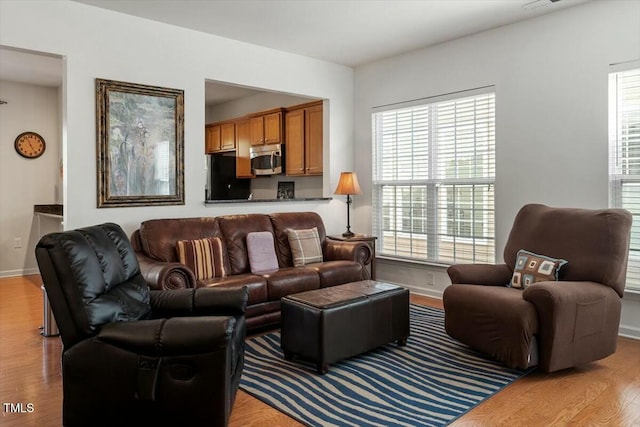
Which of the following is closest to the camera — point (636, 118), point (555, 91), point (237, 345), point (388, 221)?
point (237, 345)

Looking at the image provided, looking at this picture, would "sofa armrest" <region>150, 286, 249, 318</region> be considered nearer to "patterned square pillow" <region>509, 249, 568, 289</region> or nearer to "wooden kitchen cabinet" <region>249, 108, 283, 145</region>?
"patterned square pillow" <region>509, 249, 568, 289</region>

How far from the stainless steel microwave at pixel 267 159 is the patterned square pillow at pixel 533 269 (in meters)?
3.61

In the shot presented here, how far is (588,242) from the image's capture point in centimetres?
321

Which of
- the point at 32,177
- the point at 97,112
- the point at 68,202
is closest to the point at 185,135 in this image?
the point at 97,112

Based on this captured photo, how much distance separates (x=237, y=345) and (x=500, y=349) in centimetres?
170

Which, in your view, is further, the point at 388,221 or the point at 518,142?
the point at 388,221

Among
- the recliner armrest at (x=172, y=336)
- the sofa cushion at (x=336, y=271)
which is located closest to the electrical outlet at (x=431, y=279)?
the sofa cushion at (x=336, y=271)

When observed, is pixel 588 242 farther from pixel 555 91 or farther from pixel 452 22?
pixel 452 22

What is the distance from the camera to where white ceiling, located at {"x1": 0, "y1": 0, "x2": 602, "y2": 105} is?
3785 millimetres

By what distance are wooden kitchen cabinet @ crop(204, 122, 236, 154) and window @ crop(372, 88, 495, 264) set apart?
2.69 meters

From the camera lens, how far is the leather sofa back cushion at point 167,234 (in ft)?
12.6

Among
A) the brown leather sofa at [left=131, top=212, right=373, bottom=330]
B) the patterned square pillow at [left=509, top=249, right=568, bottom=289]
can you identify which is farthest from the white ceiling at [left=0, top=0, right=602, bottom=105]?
the patterned square pillow at [left=509, top=249, right=568, bottom=289]

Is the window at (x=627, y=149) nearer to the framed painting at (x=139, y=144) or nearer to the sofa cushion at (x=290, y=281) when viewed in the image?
the sofa cushion at (x=290, y=281)

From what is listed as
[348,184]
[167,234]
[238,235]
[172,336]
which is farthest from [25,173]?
[172,336]
